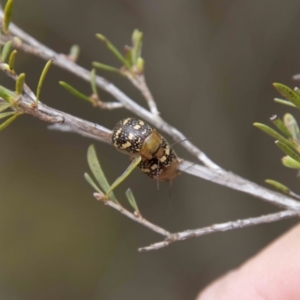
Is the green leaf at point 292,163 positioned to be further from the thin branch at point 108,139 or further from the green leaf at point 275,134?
the thin branch at point 108,139

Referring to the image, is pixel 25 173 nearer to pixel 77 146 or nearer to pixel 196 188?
pixel 77 146

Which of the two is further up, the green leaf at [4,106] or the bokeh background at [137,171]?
the green leaf at [4,106]

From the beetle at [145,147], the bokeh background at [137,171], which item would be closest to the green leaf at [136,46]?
the beetle at [145,147]

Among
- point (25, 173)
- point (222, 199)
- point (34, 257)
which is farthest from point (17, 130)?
point (222, 199)

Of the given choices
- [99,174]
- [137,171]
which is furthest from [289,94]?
[137,171]

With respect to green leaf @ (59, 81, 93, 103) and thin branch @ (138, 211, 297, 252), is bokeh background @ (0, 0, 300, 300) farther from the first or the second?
thin branch @ (138, 211, 297, 252)

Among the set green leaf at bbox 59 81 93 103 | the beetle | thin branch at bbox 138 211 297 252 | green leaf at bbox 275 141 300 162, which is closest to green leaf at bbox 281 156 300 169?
green leaf at bbox 275 141 300 162
